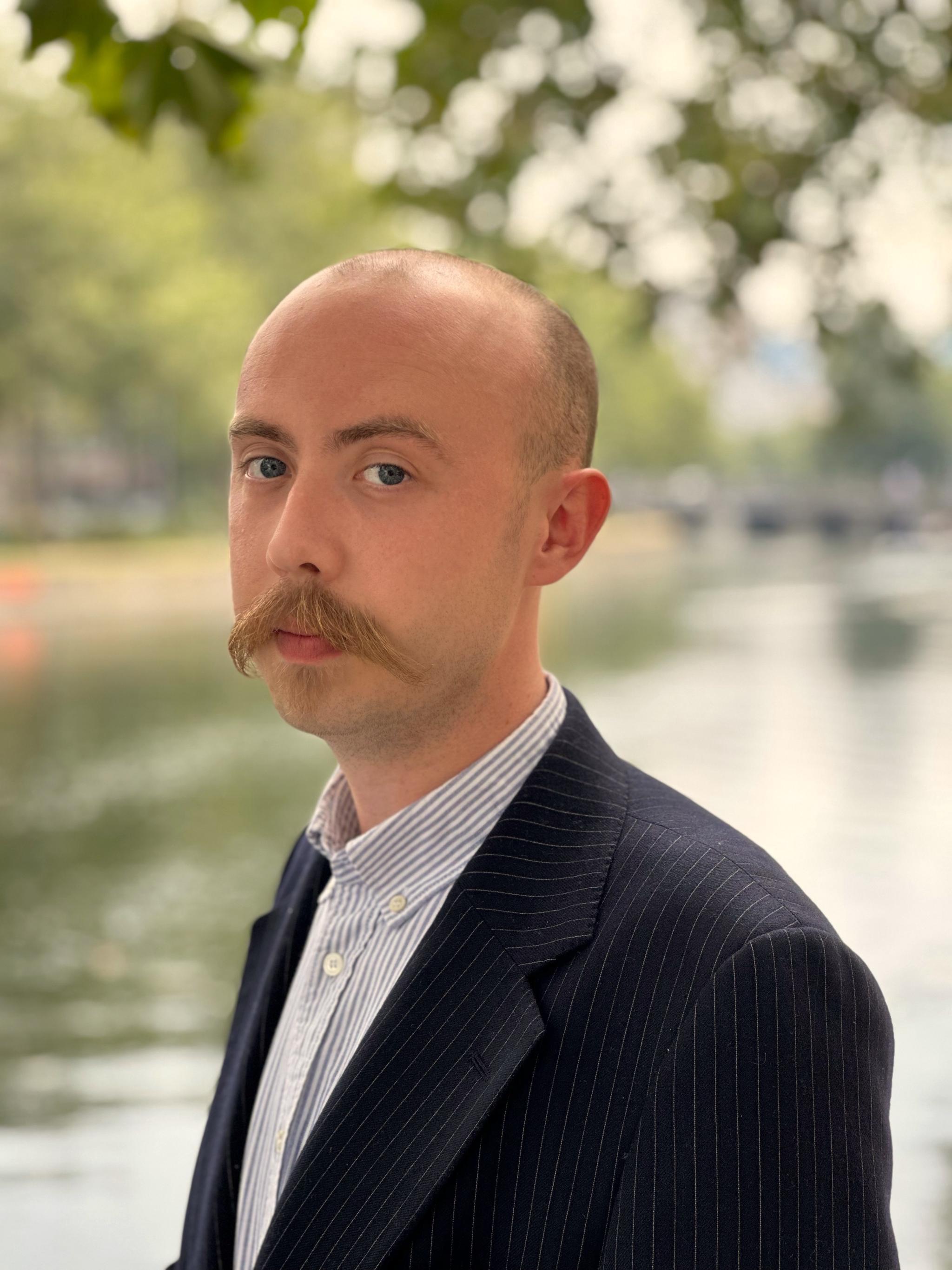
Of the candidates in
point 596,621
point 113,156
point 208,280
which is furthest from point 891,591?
point 113,156

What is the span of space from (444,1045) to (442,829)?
18 cm

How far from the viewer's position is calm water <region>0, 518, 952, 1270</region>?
3.69m

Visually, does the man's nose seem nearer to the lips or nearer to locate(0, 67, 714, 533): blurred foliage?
the lips

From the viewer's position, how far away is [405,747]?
117 centimetres

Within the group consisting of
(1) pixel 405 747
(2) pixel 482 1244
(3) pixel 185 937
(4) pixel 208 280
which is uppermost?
(4) pixel 208 280

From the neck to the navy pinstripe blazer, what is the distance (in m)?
0.06

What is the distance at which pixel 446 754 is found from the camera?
1.17 metres

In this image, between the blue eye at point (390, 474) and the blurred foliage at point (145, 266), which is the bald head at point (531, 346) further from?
the blurred foliage at point (145, 266)

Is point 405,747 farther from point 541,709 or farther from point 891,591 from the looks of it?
point 891,591

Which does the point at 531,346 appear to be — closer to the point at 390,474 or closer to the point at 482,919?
the point at 390,474

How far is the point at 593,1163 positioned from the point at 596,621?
2002cm

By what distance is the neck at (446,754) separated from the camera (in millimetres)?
1170

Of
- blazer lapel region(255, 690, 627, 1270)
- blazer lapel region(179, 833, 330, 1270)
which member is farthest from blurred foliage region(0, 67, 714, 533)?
→ blazer lapel region(255, 690, 627, 1270)

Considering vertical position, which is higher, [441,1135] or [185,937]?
[185,937]
